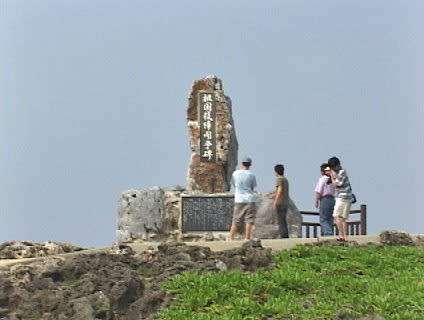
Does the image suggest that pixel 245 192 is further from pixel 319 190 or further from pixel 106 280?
pixel 106 280

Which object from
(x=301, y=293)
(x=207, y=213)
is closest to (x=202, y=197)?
(x=207, y=213)

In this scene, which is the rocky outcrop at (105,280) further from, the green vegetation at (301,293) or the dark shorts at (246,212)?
the dark shorts at (246,212)

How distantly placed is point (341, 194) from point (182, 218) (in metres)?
5.89

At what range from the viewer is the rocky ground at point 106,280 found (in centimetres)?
928

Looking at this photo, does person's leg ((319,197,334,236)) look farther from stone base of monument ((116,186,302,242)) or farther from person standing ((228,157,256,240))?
stone base of monument ((116,186,302,242))

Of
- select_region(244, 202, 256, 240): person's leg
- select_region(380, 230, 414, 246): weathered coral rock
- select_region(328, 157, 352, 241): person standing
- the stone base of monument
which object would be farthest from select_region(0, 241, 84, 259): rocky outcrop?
select_region(380, 230, 414, 246): weathered coral rock

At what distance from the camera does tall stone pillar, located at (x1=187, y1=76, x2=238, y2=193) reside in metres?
20.5

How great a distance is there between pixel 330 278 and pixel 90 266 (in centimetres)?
324

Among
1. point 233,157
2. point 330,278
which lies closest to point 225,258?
point 330,278

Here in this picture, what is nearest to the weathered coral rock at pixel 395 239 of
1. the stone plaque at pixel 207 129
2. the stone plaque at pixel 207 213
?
the stone plaque at pixel 207 213

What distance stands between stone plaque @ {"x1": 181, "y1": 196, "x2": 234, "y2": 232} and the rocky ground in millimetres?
6657

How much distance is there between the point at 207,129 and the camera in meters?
20.6

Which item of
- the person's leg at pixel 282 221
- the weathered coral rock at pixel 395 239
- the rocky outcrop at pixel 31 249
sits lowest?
the rocky outcrop at pixel 31 249

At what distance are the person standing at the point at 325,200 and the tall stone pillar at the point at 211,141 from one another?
414cm
